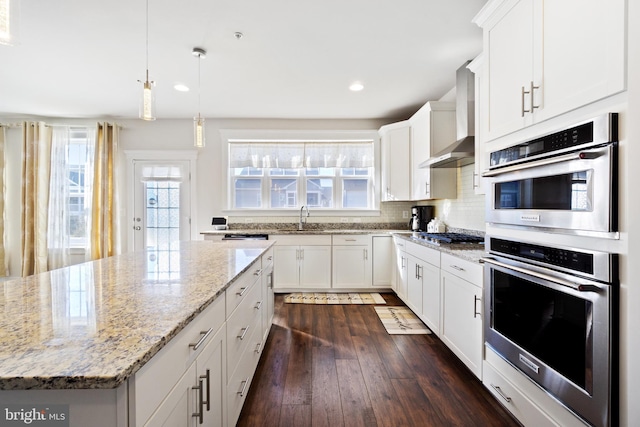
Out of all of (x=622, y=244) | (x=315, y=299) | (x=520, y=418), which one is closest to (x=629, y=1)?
(x=622, y=244)

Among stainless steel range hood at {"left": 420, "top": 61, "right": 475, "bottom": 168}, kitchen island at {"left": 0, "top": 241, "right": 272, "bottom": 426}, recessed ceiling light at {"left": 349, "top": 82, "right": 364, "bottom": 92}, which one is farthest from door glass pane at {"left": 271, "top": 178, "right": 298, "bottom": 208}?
kitchen island at {"left": 0, "top": 241, "right": 272, "bottom": 426}

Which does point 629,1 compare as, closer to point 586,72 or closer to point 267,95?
point 586,72

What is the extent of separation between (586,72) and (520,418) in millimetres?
1673

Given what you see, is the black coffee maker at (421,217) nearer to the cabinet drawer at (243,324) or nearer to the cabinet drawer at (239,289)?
the cabinet drawer at (243,324)

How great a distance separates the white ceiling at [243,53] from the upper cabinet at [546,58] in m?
0.68

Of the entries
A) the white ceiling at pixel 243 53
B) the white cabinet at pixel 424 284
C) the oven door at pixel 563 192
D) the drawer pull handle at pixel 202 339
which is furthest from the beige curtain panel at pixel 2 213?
the oven door at pixel 563 192

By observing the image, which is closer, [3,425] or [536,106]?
[3,425]

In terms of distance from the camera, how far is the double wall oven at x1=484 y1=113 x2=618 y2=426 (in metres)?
1.05

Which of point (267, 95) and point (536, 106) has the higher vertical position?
point (267, 95)

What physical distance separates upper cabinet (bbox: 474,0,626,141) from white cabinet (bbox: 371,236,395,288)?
7.73 ft

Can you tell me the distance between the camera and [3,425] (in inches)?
22.5

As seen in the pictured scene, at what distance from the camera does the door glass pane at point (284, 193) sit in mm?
4617

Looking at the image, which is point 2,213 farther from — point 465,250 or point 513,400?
point 513,400

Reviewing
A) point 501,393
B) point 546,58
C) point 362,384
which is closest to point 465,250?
point 501,393
